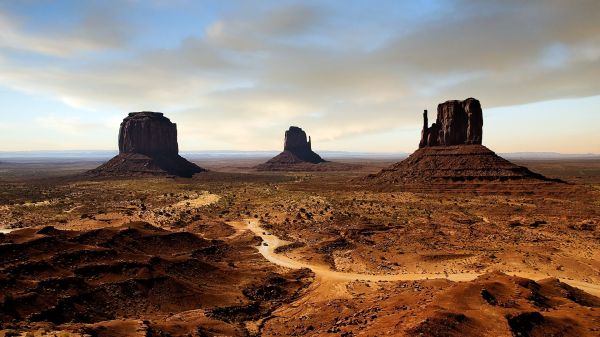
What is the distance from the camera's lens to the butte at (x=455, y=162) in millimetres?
91375

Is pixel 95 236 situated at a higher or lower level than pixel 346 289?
higher

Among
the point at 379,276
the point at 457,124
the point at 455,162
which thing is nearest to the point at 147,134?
the point at 457,124

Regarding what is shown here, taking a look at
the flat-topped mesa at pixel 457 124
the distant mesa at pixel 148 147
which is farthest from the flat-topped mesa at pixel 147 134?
the flat-topped mesa at pixel 457 124

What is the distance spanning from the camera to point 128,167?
155750mm

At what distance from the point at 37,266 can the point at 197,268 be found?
10920 mm

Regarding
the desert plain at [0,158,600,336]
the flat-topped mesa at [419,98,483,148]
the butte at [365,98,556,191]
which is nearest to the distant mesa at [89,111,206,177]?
the butte at [365,98,556,191]

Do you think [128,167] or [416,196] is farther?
[128,167]

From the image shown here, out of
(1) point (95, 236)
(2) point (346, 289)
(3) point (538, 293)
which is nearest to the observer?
(3) point (538, 293)

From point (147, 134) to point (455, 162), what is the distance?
418 feet

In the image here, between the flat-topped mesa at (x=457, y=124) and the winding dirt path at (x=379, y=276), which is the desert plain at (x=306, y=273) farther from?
the flat-topped mesa at (x=457, y=124)

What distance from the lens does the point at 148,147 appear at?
168 meters

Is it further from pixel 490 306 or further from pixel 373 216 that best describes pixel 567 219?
pixel 490 306

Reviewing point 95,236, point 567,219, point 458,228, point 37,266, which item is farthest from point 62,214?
point 567,219

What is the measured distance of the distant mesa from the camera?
157000 millimetres
